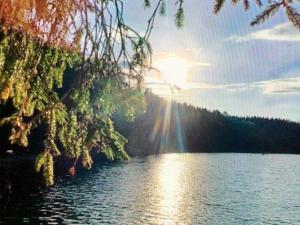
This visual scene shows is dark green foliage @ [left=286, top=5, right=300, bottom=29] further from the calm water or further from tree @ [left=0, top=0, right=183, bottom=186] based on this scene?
the calm water

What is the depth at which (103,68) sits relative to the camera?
4711mm

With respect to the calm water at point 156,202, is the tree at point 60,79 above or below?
above

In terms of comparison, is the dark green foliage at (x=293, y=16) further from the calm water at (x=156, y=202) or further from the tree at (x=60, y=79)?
the calm water at (x=156, y=202)

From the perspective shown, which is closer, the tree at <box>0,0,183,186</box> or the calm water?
the tree at <box>0,0,183,186</box>

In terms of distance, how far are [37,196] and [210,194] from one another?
2475 centimetres

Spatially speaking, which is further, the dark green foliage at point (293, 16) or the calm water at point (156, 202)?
the calm water at point (156, 202)

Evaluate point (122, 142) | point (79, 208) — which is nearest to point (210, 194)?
point (79, 208)

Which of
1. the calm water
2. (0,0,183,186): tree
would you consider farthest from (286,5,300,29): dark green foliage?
the calm water

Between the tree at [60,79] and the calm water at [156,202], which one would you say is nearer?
the tree at [60,79]

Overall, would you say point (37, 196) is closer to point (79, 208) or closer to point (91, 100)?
point (79, 208)

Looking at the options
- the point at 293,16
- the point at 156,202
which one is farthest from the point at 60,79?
the point at 156,202

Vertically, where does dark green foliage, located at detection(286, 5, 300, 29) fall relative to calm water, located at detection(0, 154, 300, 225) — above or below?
above

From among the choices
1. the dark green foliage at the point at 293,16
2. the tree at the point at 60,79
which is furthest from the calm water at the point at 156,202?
the dark green foliage at the point at 293,16

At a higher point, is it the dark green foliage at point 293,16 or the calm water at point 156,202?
the dark green foliage at point 293,16
